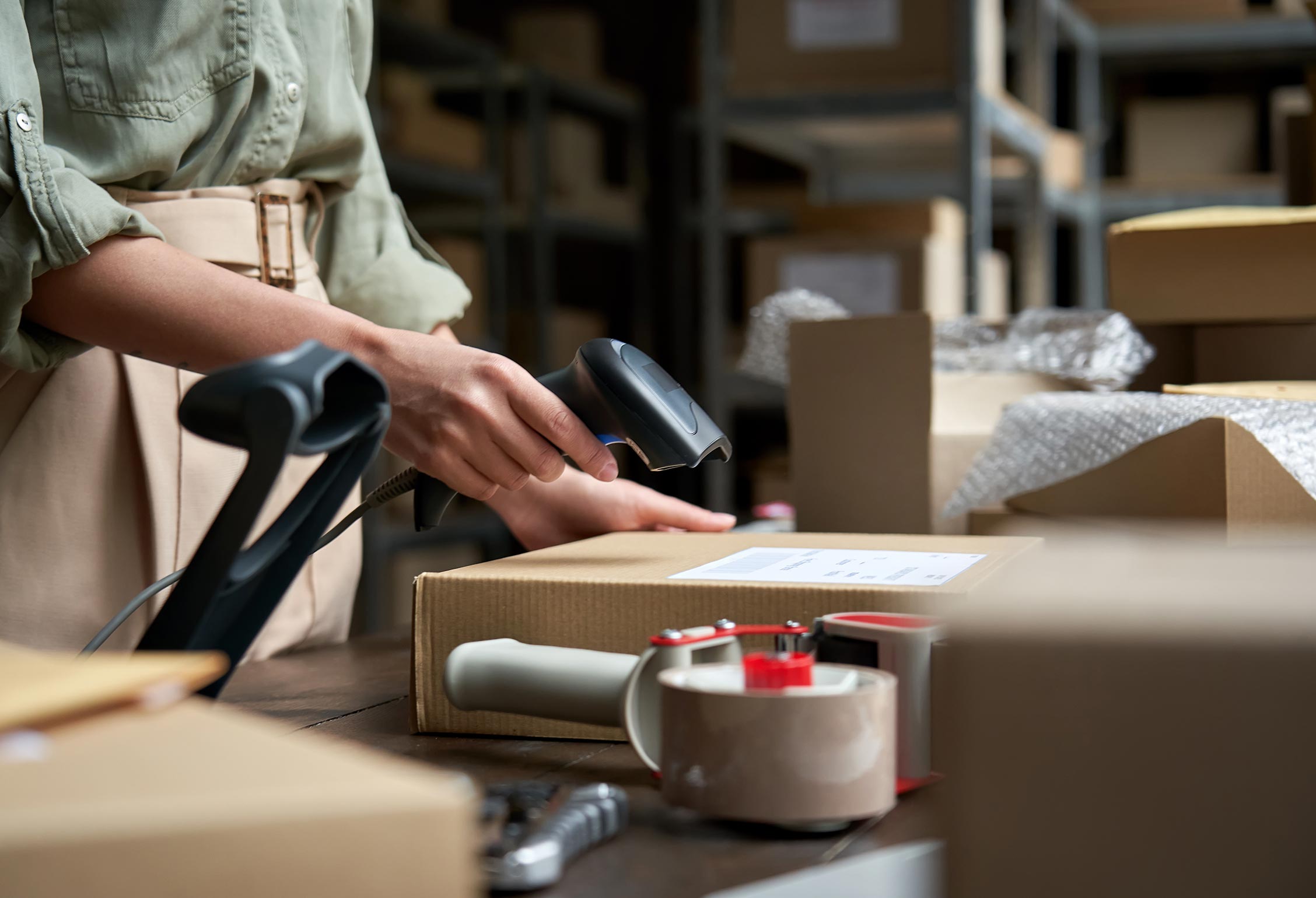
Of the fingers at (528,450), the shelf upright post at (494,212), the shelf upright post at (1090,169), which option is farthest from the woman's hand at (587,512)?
the shelf upright post at (1090,169)

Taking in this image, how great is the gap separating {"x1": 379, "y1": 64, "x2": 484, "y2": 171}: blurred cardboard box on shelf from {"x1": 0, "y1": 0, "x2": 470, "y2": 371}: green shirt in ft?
6.10

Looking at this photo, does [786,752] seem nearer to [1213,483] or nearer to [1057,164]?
[1213,483]

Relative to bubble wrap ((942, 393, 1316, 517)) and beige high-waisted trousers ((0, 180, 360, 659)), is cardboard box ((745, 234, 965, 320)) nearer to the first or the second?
bubble wrap ((942, 393, 1316, 517))

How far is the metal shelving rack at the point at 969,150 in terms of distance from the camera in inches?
84.4

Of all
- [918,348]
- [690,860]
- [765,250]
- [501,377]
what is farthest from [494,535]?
[690,860]

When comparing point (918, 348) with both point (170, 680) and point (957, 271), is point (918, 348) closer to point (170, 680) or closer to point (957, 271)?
point (170, 680)

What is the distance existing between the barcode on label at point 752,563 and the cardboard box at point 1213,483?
27cm

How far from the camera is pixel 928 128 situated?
8.63ft

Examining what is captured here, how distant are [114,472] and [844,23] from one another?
1627 mm

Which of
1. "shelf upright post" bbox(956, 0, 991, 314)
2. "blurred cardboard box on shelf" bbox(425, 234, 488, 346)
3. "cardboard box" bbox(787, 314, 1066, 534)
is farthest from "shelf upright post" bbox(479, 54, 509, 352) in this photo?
"cardboard box" bbox(787, 314, 1066, 534)

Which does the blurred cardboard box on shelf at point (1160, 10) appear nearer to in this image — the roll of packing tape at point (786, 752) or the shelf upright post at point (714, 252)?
the shelf upright post at point (714, 252)

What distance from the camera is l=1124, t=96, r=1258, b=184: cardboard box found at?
3.25 metres

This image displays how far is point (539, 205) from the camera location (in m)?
3.45

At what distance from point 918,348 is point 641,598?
1.65ft
